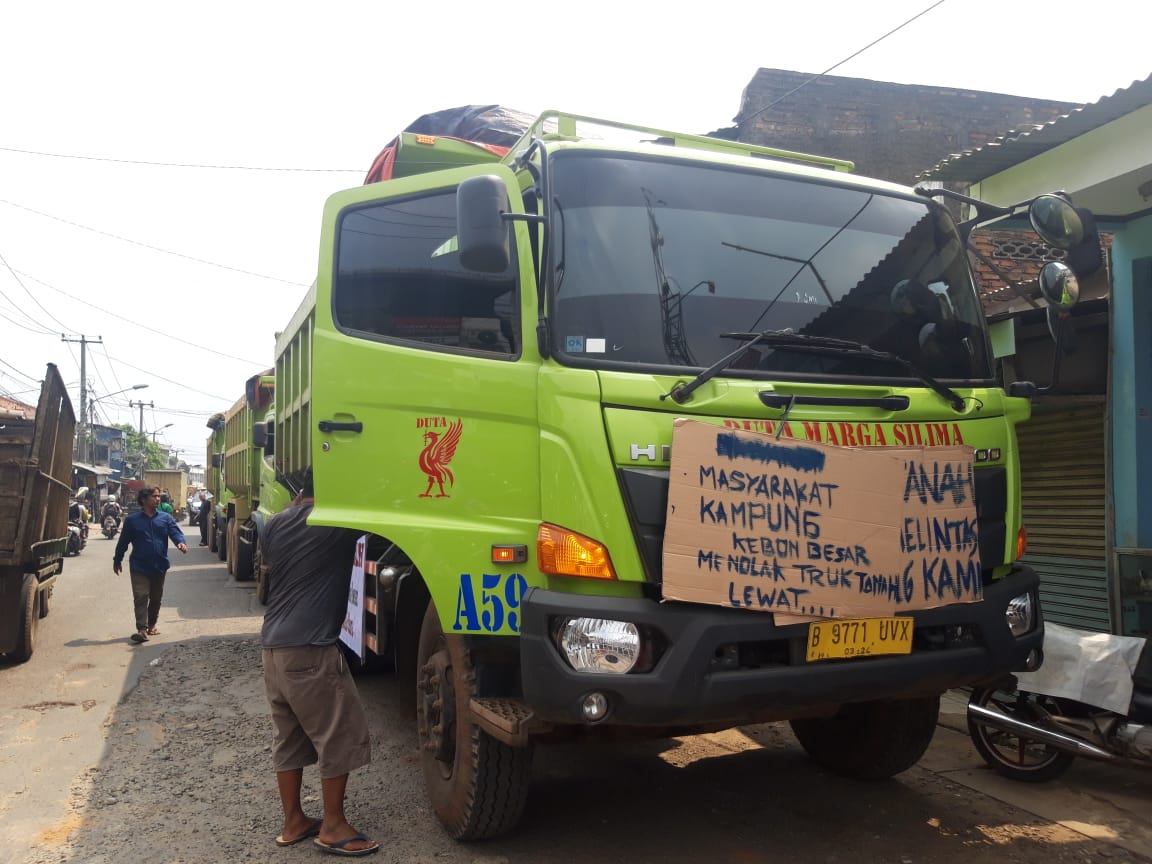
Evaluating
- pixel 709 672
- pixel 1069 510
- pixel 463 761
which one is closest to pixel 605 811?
pixel 463 761

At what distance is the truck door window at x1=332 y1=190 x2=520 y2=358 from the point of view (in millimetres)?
3396

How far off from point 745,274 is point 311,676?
2.30m

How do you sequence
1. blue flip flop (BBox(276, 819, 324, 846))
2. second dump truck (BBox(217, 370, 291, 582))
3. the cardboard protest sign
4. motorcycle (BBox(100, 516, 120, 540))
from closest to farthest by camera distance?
the cardboard protest sign < blue flip flop (BBox(276, 819, 324, 846)) < second dump truck (BBox(217, 370, 291, 582)) < motorcycle (BBox(100, 516, 120, 540))

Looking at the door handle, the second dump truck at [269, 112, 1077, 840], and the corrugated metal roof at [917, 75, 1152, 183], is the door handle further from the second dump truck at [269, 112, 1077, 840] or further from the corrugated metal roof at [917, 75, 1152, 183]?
the corrugated metal roof at [917, 75, 1152, 183]

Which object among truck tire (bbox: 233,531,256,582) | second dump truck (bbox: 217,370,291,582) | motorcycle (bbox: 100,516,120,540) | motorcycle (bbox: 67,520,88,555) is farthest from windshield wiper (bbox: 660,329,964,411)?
motorcycle (bbox: 100,516,120,540)

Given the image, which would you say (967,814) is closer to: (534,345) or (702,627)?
(702,627)

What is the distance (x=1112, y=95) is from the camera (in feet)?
16.0

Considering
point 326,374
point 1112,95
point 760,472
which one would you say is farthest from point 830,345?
point 1112,95

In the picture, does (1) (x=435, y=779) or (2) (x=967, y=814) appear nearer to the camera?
(1) (x=435, y=779)

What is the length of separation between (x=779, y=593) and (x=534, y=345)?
1.16 metres

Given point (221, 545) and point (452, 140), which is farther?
point (221, 545)

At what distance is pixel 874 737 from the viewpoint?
4262 millimetres

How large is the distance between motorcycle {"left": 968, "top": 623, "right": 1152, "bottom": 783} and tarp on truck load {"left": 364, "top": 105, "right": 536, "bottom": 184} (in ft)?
11.7

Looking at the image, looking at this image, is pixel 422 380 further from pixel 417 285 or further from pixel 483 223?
pixel 483 223
